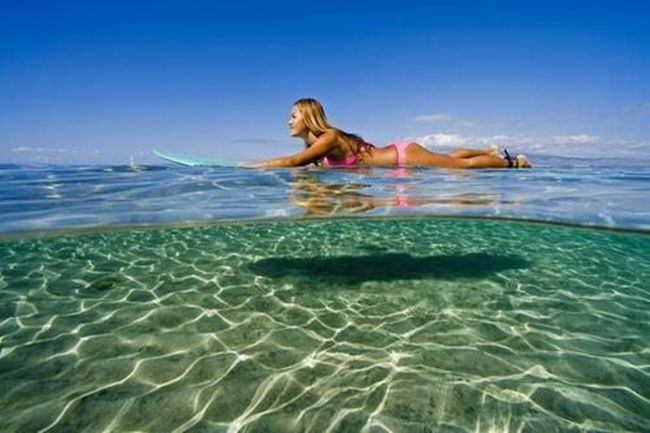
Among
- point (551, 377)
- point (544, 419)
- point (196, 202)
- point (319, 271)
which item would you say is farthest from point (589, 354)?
point (196, 202)

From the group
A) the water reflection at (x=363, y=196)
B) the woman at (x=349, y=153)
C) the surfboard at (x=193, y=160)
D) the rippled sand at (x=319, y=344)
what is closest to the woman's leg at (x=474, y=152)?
the woman at (x=349, y=153)

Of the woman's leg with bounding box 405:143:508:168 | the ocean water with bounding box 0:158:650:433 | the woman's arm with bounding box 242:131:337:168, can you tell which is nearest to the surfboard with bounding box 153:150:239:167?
the ocean water with bounding box 0:158:650:433

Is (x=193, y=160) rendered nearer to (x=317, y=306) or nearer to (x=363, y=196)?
(x=363, y=196)

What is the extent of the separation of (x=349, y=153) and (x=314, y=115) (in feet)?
4.72

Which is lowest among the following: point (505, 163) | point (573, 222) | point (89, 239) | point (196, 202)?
point (89, 239)

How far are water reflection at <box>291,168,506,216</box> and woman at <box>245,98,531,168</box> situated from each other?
1.90 feet

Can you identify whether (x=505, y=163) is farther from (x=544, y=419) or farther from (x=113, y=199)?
(x=113, y=199)

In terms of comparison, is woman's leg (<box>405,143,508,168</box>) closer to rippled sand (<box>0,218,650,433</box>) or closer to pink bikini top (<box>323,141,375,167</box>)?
pink bikini top (<box>323,141,375,167</box>)

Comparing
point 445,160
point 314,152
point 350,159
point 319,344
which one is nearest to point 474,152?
point 445,160

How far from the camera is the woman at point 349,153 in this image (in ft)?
29.3

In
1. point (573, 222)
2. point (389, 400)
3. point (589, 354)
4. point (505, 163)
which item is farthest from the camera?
point (505, 163)

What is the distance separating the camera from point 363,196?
953 cm

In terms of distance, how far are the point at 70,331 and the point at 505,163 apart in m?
10.9

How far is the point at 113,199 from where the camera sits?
8992mm
